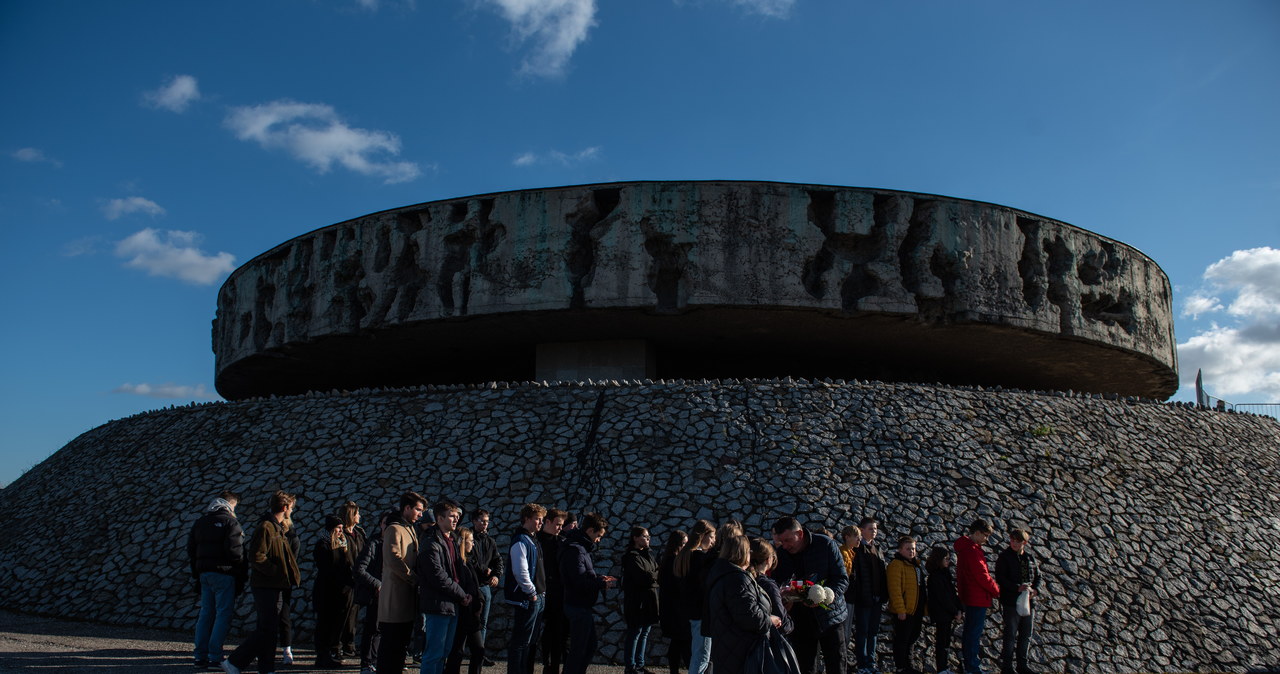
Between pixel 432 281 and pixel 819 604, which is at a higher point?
pixel 432 281

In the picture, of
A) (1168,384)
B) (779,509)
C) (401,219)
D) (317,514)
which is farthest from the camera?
(1168,384)

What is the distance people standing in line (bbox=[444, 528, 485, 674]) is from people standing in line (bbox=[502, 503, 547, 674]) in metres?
0.27

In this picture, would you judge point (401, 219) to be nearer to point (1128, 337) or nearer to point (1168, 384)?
point (1128, 337)

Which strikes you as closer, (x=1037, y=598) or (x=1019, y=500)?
(x=1037, y=598)

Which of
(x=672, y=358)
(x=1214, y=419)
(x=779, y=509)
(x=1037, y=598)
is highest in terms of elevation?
(x=672, y=358)

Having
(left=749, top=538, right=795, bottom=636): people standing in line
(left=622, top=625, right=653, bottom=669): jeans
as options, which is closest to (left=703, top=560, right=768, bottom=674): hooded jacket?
(left=749, top=538, right=795, bottom=636): people standing in line

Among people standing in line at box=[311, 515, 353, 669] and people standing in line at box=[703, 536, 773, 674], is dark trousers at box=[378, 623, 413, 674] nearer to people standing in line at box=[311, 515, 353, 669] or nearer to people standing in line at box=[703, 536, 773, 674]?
people standing in line at box=[311, 515, 353, 669]

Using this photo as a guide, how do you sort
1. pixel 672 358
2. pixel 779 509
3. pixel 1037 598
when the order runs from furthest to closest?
pixel 672 358 → pixel 779 509 → pixel 1037 598

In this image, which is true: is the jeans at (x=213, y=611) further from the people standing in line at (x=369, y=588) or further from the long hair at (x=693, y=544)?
the long hair at (x=693, y=544)

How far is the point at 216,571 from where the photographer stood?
7.89 meters

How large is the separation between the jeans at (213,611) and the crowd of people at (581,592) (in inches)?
0.5

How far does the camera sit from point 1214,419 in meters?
15.6

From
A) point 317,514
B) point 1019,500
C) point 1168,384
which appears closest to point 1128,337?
point 1168,384

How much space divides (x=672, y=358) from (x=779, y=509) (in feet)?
23.9
